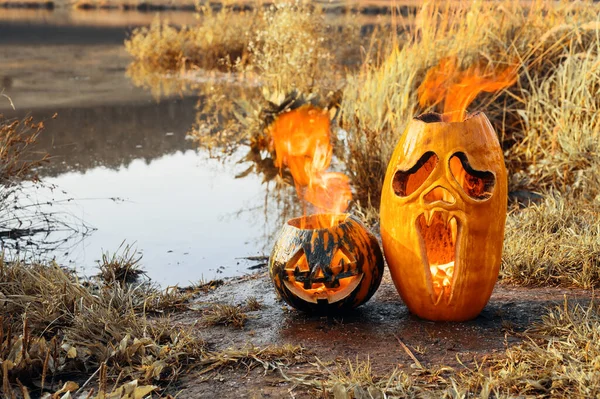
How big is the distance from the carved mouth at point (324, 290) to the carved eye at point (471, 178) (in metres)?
0.69

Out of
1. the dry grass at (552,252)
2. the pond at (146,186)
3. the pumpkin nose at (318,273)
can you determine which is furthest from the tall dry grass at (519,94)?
the pumpkin nose at (318,273)

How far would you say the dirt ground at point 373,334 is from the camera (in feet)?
9.66

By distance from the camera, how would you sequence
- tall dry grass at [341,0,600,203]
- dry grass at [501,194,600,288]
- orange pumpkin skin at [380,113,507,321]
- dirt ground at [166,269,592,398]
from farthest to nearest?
tall dry grass at [341,0,600,203] < dry grass at [501,194,600,288] < orange pumpkin skin at [380,113,507,321] < dirt ground at [166,269,592,398]

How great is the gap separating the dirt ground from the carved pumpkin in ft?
0.45

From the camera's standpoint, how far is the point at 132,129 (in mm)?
9188

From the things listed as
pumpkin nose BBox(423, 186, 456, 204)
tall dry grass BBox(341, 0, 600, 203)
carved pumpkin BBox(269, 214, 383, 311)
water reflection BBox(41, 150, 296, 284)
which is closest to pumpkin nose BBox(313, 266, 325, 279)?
carved pumpkin BBox(269, 214, 383, 311)

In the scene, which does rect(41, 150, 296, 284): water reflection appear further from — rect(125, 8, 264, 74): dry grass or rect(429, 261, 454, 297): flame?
rect(125, 8, 264, 74): dry grass

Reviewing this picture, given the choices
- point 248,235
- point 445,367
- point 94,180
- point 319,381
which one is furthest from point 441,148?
point 94,180

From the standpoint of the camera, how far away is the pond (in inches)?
198

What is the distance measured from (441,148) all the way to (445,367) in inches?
40.5

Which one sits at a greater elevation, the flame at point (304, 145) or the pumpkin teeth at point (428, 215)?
the pumpkin teeth at point (428, 215)

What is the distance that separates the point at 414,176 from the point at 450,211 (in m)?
0.38

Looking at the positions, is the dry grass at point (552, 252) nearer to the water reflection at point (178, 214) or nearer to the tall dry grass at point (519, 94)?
the tall dry grass at point (519, 94)

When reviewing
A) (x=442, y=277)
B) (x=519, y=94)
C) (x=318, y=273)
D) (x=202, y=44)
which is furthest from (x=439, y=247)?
(x=202, y=44)
